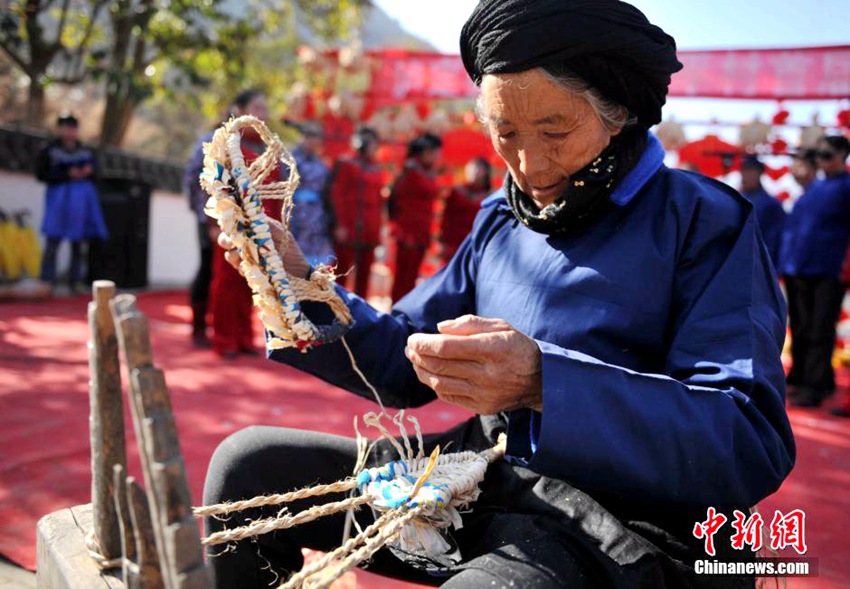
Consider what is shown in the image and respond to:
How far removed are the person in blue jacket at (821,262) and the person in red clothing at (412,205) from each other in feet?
10.6

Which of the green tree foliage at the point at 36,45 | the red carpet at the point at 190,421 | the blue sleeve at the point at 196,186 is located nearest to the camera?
the red carpet at the point at 190,421

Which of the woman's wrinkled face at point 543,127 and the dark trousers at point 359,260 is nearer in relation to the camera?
the woman's wrinkled face at point 543,127

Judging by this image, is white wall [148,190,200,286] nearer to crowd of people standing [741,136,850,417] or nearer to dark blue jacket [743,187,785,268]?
dark blue jacket [743,187,785,268]

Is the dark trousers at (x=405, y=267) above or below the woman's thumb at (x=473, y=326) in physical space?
below

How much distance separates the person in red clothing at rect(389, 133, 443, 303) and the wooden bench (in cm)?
570

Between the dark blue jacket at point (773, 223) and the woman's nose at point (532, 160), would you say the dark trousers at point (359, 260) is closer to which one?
the dark blue jacket at point (773, 223)

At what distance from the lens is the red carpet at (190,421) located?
219 centimetres

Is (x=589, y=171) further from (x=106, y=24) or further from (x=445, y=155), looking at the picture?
(x=106, y=24)

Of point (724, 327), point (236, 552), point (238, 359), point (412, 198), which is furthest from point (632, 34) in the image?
point (412, 198)

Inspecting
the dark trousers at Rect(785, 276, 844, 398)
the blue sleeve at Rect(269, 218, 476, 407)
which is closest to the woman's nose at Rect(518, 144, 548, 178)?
the blue sleeve at Rect(269, 218, 476, 407)

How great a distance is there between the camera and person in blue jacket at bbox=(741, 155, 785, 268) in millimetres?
5043

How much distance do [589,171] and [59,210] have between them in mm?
6702

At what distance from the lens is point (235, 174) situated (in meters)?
A: 1.12

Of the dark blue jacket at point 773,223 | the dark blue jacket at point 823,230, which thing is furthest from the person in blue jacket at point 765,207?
the dark blue jacket at point 823,230
